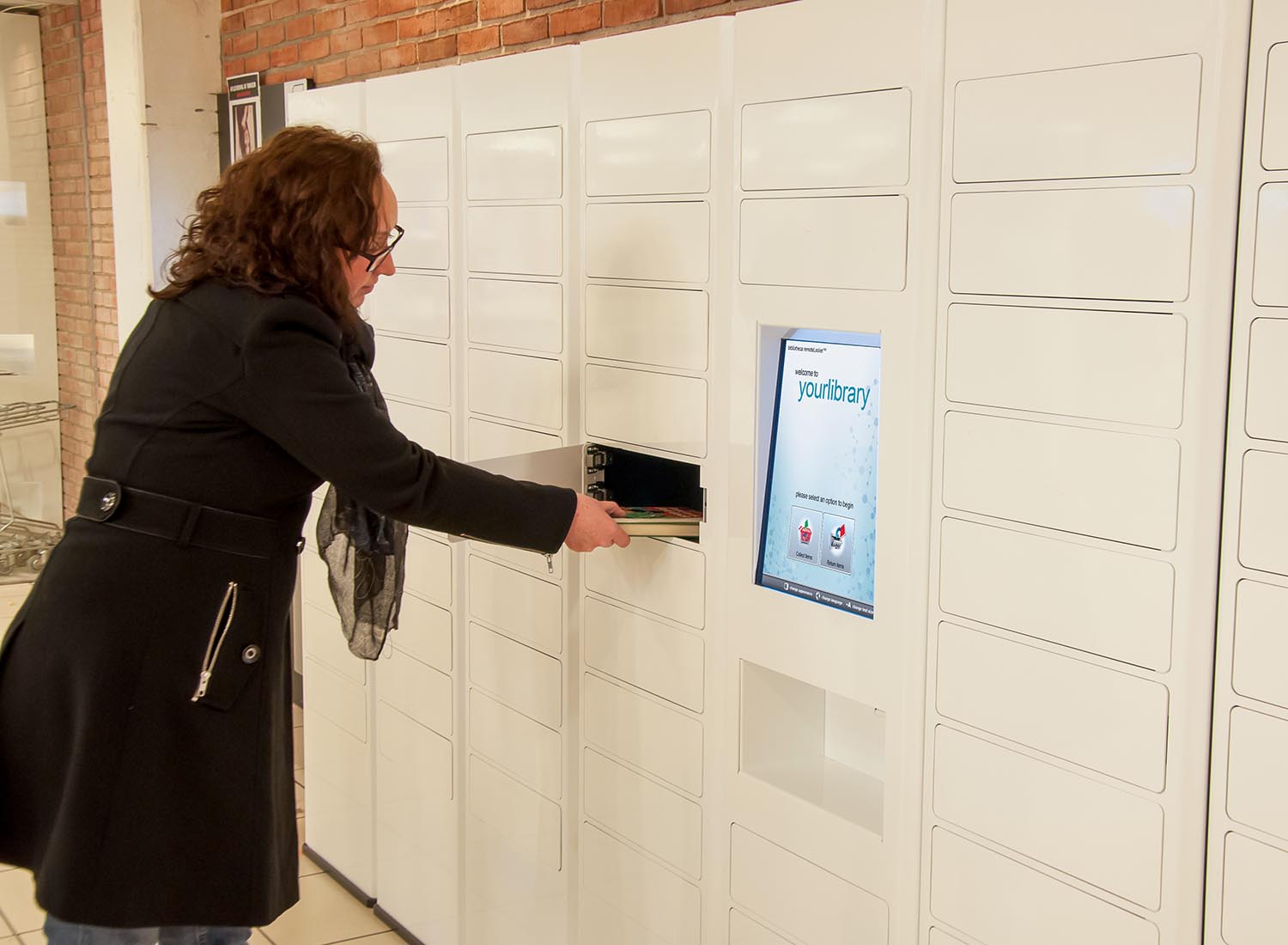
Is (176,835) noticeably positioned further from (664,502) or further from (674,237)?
(674,237)

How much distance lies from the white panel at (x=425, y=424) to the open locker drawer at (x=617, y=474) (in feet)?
1.44

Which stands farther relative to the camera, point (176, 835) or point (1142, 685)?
point (176, 835)

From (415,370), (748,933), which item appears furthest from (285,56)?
(748,933)

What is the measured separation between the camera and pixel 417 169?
306cm

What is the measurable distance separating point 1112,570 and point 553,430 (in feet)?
4.18

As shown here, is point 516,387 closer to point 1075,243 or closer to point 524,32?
point 524,32

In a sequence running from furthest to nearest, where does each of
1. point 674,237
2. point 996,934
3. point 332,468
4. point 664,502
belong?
1. point 664,502
2. point 674,237
3. point 332,468
4. point 996,934

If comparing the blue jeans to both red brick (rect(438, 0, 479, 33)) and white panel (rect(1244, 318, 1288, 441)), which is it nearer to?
white panel (rect(1244, 318, 1288, 441))

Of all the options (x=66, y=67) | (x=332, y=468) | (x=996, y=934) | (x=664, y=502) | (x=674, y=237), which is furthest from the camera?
(x=66, y=67)

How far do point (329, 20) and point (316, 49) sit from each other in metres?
0.14

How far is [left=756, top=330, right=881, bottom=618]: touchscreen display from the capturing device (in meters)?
2.12

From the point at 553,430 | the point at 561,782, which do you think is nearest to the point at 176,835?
the point at 561,782

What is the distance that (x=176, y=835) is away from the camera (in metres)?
2.20

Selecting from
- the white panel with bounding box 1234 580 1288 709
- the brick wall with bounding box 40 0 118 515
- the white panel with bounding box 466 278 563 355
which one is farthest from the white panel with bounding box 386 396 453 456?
the brick wall with bounding box 40 0 118 515
